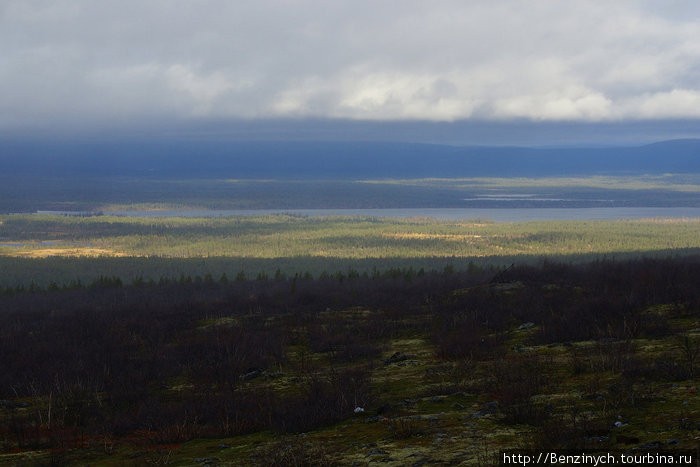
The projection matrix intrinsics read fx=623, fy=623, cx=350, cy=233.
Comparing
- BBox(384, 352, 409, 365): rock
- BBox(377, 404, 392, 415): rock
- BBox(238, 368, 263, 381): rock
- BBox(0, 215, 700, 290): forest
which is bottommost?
BBox(0, 215, 700, 290): forest

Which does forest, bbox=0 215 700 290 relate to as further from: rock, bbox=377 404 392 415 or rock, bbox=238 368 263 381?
rock, bbox=377 404 392 415

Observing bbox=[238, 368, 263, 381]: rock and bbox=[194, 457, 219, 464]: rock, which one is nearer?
bbox=[194, 457, 219, 464]: rock

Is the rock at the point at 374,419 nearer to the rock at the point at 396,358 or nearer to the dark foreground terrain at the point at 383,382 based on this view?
the dark foreground terrain at the point at 383,382

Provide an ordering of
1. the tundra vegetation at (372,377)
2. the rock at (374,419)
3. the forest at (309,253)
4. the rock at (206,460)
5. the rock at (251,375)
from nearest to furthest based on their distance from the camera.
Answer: the tundra vegetation at (372,377) → the rock at (206,460) → the rock at (374,419) → the rock at (251,375) → the forest at (309,253)

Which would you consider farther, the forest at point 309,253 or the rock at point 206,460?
the forest at point 309,253

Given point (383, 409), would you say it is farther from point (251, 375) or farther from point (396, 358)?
point (251, 375)

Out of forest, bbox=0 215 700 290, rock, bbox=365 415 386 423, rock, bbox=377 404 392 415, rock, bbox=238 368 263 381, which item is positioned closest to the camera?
rock, bbox=365 415 386 423

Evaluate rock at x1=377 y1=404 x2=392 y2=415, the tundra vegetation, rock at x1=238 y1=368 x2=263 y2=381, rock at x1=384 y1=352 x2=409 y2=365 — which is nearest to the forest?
the tundra vegetation

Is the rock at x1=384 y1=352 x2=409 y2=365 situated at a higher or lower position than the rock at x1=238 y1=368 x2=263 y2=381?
higher

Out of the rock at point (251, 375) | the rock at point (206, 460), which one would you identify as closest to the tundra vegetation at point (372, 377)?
the rock at point (206, 460)
